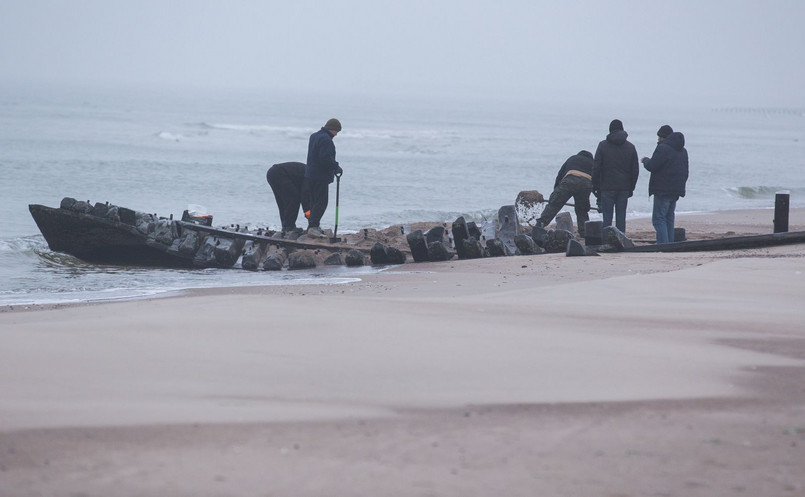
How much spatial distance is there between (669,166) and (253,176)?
87.2 ft

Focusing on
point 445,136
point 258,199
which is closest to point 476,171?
point 258,199

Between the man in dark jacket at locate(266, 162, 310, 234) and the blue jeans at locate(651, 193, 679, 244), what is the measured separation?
488cm

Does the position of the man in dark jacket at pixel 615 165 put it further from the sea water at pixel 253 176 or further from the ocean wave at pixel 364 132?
the ocean wave at pixel 364 132

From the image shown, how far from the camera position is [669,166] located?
12172mm

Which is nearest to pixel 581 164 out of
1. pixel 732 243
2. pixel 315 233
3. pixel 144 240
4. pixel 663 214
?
pixel 663 214

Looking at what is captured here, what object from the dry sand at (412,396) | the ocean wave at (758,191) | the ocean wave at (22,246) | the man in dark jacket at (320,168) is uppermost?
the man in dark jacket at (320,168)

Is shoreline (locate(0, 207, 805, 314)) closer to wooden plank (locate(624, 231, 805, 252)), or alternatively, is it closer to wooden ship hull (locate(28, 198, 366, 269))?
wooden plank (locate(624, 231, 805, 252))

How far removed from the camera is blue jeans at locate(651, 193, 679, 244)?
494 inches

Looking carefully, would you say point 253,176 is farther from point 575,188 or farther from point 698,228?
point 575,188

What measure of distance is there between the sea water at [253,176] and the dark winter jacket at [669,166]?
404 centimetres

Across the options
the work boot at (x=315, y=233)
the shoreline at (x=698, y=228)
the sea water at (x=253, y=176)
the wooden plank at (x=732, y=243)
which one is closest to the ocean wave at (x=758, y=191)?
the sea water at (x=253, y=176)

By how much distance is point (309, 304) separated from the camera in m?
7.46

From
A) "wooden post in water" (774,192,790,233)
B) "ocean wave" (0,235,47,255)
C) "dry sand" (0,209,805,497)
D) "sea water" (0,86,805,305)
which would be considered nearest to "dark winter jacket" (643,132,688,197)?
"wooden post in water" (774,192,790,233)

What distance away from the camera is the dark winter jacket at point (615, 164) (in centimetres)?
1259
